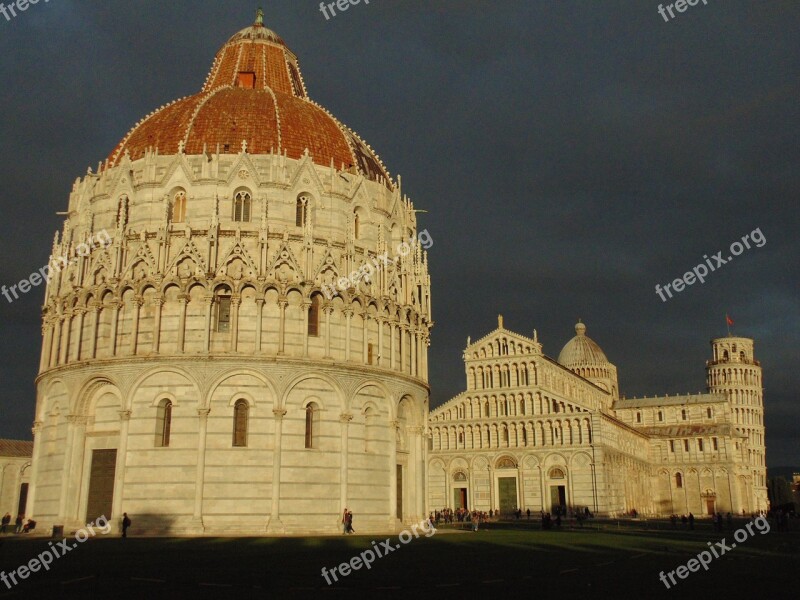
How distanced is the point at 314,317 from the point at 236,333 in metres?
4.19

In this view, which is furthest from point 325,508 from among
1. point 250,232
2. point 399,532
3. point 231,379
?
point 250,232

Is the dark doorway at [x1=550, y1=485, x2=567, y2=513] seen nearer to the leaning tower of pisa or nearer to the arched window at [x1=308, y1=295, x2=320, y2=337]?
the leaning tower of pisa

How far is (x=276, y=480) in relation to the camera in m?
38.8

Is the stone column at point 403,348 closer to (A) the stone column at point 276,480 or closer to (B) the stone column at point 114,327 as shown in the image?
(A) the stone column at point 276,480

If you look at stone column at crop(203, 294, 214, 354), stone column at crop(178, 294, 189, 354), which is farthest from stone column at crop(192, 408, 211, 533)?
stone column at crop(178, 294, 189, 354)

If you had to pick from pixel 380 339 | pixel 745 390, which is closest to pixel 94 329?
pixel 380 339

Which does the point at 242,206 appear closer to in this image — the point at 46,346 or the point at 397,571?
the point at 46,346

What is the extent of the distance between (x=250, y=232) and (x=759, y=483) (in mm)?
115568

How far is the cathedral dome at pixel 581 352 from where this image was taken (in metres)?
133

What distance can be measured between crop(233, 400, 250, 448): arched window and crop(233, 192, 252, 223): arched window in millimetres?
9790

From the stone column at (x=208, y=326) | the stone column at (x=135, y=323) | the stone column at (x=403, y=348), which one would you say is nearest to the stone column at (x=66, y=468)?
the stone column at (x=135, y=323)

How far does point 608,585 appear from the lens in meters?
18.8

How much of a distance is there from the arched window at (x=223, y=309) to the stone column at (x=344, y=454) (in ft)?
23.7

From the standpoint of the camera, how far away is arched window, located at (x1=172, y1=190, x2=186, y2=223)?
43062 millimetres
